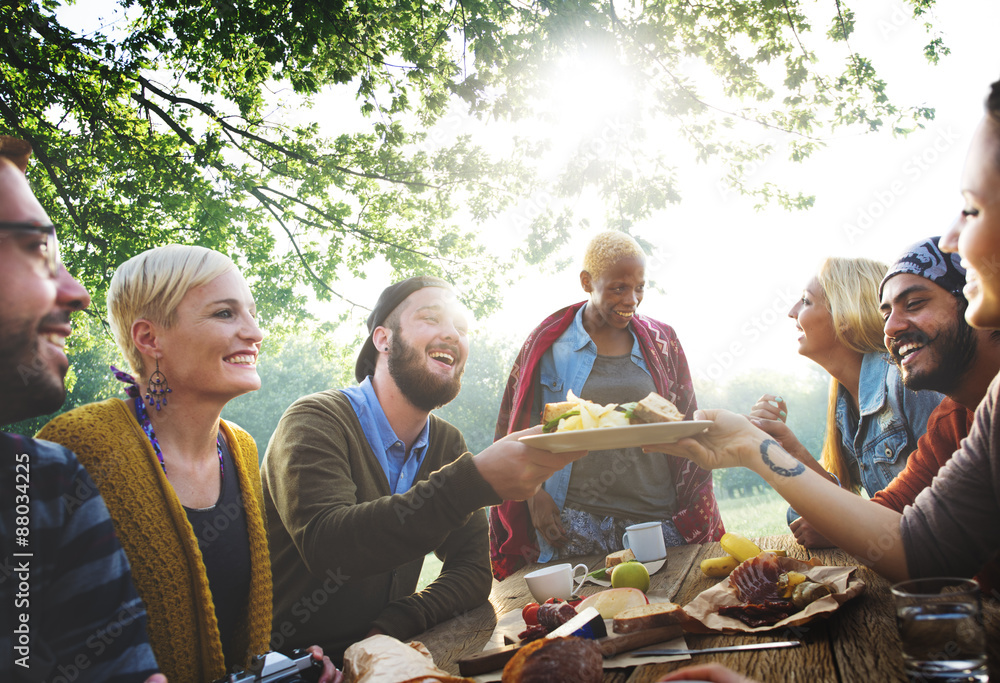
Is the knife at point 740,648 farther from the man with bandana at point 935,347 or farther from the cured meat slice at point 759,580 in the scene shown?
the man with bandana at point 935,347

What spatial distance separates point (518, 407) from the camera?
12.5 ft

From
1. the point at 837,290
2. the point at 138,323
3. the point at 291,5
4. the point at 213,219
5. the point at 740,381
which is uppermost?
the point at 291,5

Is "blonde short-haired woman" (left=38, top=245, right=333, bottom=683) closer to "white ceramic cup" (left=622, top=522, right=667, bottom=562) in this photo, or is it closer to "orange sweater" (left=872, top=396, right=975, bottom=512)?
"white ceramic cup" (left=622, top=522, right=667, bottom=562)

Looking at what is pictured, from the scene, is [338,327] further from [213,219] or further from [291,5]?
[291,5]

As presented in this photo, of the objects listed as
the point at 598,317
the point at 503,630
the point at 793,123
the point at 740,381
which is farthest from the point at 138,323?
the point at 740,381

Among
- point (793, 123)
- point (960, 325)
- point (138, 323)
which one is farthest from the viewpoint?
point (793, 123)

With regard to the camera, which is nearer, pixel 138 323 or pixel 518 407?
pixel 138 323

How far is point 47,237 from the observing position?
1393mm

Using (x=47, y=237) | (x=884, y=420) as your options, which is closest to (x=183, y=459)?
(x=47, y=237)

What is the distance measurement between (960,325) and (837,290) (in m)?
1.14

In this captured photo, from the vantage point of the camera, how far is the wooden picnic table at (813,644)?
48.7 inches

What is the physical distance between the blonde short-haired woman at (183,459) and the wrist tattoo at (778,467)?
1739 millimetres

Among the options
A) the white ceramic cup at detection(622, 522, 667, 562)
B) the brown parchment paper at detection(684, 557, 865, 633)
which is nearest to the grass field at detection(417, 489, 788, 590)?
the white ceramic cup at detection(622, 522, 667, 562)

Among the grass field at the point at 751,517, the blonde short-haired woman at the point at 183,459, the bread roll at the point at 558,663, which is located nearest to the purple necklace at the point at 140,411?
the blonde short-haired woman at the point at 183,459
